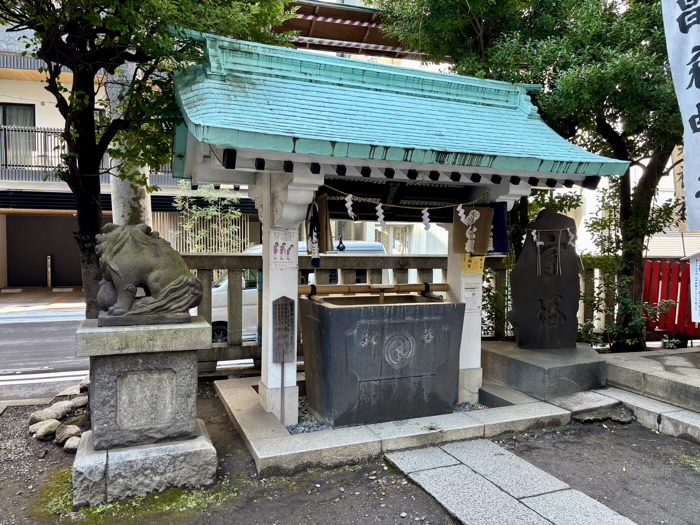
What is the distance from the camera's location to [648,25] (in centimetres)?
704

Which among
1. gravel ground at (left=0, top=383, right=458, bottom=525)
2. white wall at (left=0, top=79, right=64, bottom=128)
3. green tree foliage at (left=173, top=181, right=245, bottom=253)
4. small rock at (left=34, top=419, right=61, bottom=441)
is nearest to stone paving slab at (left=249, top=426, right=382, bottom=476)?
gravel ground at (left=0, top=383, right=458, bottom=525)

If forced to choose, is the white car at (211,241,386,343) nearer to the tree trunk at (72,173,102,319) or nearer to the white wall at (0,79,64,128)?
the tree trunk at (72,173,102,319)

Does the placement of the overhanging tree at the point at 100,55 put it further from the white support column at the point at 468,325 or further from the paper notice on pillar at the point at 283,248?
the white support column at the point at 468,325

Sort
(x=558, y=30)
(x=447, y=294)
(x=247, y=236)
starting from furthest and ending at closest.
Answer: (x=247, y=236) → (x=558, y=30) → (x=447, y=294)

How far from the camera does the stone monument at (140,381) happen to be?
13.0 ft

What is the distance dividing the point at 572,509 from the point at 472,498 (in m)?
0.76

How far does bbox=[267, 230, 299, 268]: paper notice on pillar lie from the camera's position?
5.39 meters

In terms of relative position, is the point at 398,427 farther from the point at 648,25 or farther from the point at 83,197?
the point at 648,25

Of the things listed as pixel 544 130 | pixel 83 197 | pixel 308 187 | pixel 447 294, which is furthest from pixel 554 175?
pixel 83 197

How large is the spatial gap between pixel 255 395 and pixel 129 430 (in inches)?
83.1

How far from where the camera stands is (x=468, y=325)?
6344mm

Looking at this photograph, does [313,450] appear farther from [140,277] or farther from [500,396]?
[500,396]

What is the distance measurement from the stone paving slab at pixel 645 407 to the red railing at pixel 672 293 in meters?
4.43

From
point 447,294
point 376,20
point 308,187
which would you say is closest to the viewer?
point 308,187
